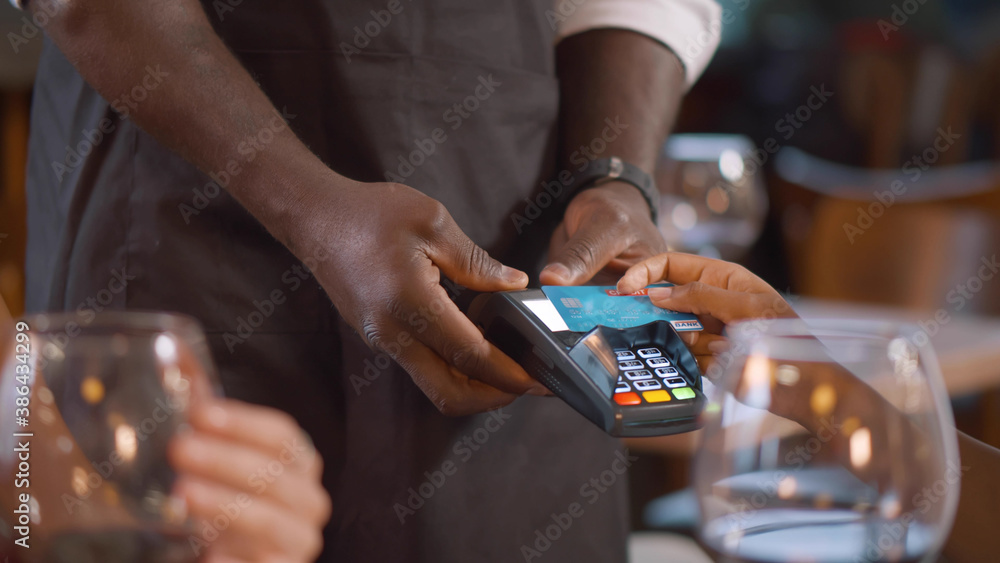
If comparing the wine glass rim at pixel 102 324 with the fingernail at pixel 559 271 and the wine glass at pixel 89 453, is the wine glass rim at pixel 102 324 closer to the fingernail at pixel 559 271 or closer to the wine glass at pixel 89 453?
the wine glass at pixel 89 453

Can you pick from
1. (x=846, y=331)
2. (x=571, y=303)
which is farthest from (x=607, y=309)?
(x=846, y=331)

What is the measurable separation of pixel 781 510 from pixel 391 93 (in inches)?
16.8

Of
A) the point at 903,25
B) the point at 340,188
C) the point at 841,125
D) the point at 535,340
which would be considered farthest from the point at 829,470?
the point at 903,25

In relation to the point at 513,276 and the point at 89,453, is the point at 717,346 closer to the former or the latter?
the point at 513,276

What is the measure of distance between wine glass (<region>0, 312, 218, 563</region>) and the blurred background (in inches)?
26.4

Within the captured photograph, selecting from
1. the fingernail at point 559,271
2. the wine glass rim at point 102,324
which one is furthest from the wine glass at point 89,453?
the fingernail at point 559,271

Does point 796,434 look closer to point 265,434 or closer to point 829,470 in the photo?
point 829,470

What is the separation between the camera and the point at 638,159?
2.37 feet

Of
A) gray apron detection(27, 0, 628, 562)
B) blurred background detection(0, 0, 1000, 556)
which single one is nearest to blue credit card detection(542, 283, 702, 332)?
gray apron detection(27, 0, 628, 562)

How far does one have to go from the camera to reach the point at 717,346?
0.49 metres

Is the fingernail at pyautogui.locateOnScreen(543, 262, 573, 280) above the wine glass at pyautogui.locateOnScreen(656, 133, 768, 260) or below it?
above

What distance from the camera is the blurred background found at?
56.4 inches

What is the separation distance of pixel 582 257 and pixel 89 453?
0.36m

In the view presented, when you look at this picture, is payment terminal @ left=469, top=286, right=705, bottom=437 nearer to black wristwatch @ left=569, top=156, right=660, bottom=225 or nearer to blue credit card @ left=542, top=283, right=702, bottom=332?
blue credit card @ left=542, top=283, right=702, bottom=332
